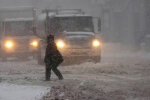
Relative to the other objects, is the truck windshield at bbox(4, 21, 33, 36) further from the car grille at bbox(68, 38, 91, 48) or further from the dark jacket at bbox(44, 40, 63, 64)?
the dark jacket at bbox(44, 40, 63, 64)

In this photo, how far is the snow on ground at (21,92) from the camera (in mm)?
11109

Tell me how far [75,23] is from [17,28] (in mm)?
6693

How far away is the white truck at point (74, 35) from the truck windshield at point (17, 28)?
5095 millimetres

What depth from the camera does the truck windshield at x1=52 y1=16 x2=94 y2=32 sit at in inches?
934

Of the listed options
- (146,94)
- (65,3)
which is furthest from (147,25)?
(146,94)

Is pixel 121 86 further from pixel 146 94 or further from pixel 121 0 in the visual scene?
pixel 121 0

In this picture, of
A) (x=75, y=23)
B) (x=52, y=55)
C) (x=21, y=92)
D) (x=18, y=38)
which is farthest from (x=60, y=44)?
(x=21, y=92)

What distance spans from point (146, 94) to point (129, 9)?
41377mm

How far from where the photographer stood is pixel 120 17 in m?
55.2

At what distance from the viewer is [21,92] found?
1192 cm

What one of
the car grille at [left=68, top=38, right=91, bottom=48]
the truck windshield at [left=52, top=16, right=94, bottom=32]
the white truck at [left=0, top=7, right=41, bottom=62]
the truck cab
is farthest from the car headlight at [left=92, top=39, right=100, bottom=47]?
the truck cab

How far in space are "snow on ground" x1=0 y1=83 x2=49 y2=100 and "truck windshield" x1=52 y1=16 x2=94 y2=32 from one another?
35.0ft

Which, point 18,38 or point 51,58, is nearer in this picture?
point 51,58

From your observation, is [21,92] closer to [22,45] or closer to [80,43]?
[80,43]
